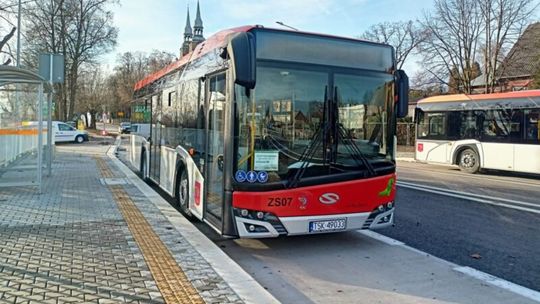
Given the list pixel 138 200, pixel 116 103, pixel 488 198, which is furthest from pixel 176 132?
pixel 116 103

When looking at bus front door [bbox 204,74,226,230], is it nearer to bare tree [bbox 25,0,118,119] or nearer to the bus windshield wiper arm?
the bus windshield wiper arm

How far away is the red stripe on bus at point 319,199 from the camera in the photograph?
19.8ft

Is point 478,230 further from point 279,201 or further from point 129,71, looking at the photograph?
point 129,71

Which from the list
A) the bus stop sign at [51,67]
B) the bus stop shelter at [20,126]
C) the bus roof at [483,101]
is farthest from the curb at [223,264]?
the bus roof at [483,101]

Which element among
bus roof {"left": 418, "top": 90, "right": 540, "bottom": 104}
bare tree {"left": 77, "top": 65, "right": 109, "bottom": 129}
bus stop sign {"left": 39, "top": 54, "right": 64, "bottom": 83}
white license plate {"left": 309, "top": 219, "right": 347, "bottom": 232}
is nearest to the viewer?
white license plate {"left": 309, "top": 219, "right": 347, "bottom": 232}

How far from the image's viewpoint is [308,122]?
20.4 feet

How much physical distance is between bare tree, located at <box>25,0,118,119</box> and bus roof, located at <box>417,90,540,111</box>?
106 feet

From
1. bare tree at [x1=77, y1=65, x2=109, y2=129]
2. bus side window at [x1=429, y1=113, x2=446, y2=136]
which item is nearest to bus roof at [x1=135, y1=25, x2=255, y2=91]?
bus side window at [x1=429, y1=113, x2=446, y2=136]

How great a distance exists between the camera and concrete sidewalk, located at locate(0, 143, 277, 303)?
4508mm

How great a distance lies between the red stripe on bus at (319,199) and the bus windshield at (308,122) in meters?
0.21

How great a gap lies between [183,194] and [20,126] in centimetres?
945

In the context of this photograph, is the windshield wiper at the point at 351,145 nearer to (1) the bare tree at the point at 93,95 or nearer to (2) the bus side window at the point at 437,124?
(2) the bus side window at the point at 437,124

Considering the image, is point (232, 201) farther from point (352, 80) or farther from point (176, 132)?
point (176, 132)

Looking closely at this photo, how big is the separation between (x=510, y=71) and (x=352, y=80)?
37027 millimetres
